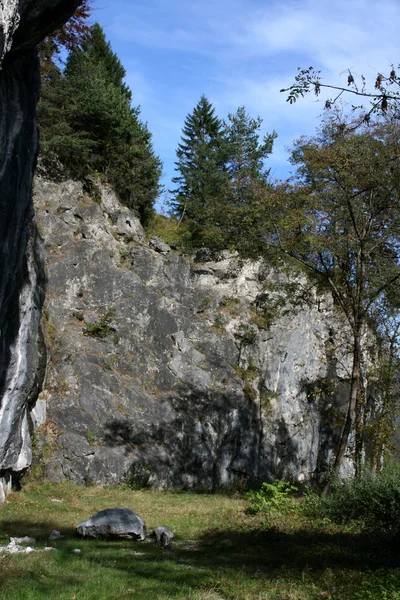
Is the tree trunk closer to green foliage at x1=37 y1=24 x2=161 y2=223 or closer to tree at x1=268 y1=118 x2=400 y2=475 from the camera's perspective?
tree at x1=268 y1=118 x2=400 y2=475

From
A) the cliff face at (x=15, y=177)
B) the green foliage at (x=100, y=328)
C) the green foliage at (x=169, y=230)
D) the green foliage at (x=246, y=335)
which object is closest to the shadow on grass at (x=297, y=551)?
the cliff face at (x=15, y=177)

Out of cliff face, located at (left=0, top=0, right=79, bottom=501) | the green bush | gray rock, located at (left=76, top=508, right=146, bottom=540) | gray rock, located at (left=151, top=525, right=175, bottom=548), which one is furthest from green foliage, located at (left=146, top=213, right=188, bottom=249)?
gray rock, located at (left=151, top=525, right=175, bottom=548)

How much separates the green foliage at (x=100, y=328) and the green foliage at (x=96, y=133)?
26.4 feet

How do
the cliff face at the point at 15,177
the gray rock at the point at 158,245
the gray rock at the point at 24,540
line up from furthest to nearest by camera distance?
the gray rock at the point at 158,245 → the gray rock at the point at 24,540 → the cliff face at the point at 15,177

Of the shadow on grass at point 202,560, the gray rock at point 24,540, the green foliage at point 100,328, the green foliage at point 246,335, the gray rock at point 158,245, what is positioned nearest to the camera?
the shadow on grass at point 202,560

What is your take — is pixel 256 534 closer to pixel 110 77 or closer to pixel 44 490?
pixel 44 490

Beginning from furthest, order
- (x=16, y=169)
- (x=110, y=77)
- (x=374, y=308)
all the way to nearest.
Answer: (x=110, y=77), (x=374, y=308), (x=16, y=169)

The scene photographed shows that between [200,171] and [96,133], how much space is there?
24.1 feet

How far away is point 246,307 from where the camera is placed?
2361cm

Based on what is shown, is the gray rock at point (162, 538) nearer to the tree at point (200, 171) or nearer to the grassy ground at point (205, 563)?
the grassy ground at point (205, 563)

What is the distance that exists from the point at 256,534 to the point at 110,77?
26.7 meters

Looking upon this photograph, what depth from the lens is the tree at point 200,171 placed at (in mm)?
27422

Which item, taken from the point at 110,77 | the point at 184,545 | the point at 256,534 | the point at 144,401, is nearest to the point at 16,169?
the point at 184,545

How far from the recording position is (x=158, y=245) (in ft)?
79.7
